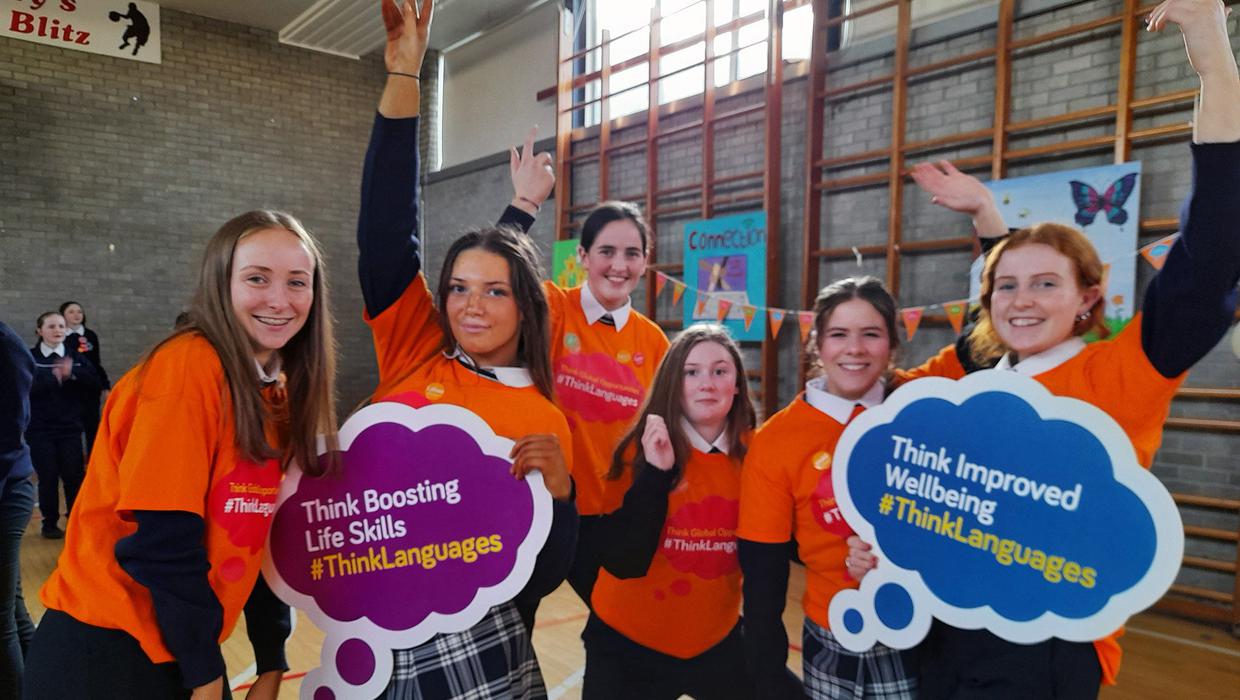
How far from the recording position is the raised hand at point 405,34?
1.48m

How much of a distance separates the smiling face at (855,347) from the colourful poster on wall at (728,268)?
365 cm

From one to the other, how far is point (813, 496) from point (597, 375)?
880 millimetres

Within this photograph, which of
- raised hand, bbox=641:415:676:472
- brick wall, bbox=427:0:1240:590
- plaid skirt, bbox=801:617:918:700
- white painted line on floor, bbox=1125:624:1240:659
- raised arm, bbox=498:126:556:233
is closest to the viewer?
plaid skirt, bbox=801:617:918:700

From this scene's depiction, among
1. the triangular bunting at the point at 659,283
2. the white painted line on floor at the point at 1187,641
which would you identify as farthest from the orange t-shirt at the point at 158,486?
the triangular bunting at the point at 659,283

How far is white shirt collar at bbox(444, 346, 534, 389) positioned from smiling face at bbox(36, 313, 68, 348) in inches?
196

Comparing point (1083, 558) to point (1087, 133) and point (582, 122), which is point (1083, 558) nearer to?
point (1087, 133)

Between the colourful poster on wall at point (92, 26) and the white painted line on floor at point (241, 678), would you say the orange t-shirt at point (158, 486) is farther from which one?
the colourful poster on wall at point (92, 26)

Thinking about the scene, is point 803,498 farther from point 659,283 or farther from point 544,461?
point 659,283

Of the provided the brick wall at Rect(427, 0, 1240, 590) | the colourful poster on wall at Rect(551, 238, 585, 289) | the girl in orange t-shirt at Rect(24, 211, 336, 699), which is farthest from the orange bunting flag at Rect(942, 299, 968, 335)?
the colourful poster on wall at Rect(551, 238, 585, 289)

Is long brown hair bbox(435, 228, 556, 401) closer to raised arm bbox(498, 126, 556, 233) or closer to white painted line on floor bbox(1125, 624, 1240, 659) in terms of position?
raised arm bbox(498, 126, 556, 233)

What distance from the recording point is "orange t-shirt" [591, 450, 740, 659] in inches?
69.5

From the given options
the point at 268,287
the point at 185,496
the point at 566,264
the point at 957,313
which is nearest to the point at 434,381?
the point at 268,287

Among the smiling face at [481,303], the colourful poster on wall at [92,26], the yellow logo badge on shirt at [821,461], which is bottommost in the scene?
the yellow logo badge on shirt at [821,461]

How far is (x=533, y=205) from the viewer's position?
2.12 meters
